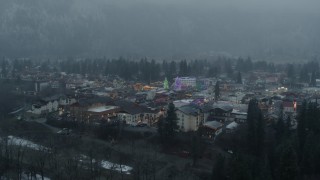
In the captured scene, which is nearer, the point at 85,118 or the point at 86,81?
the point at 85,118

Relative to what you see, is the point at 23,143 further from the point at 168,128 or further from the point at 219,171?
the point at 219,171

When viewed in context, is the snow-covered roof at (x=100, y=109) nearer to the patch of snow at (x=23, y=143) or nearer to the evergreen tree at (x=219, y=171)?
the patch of snow at (x=23, y=143)

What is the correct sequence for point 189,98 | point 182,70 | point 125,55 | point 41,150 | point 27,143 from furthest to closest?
1. point 125,55
2. point 182,70
3. point 189,98
4. point 27,143
5. point 41,150

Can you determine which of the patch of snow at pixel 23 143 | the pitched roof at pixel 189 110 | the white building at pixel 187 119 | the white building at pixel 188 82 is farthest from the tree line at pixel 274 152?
the white building at pixel 188 82

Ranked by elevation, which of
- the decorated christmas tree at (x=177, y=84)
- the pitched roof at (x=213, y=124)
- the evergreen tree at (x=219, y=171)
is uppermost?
the decorated christmas tree at (x=177, y=84)

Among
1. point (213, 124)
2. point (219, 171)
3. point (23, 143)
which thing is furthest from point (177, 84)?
point (219, 171)

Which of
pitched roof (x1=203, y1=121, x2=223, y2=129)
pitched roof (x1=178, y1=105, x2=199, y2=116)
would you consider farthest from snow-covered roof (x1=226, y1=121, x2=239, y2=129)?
pitched roof (x1=178, y1=105, x2=199, y2=116)

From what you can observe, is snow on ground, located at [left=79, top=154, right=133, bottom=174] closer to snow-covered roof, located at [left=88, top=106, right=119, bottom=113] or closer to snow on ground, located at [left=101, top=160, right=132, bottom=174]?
snow on ground, located at [left=101, top=160, right=132, bottom=174]

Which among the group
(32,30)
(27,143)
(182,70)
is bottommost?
(27,143)

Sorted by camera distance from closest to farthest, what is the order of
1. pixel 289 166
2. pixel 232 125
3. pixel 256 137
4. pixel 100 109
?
1. pixel 289 166
2. pixel 256 137
3. pixel 232 125
4. pixel 100 109

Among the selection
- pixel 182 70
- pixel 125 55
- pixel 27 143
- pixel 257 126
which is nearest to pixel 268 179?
pixel 257 126

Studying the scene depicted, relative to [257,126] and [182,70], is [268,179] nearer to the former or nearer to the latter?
[257,126]
